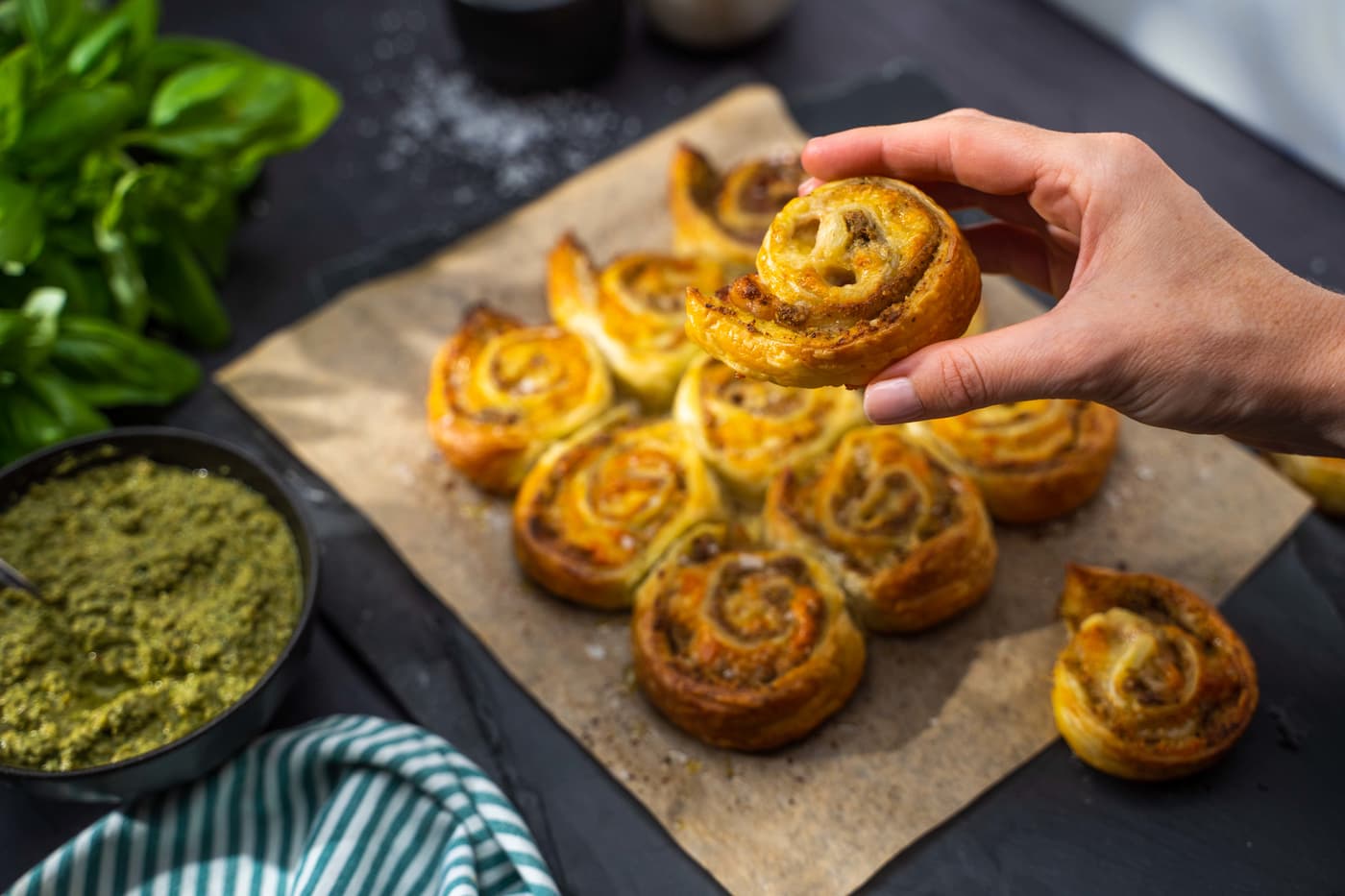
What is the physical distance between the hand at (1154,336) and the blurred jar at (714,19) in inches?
98.5

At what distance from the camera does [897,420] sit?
220 centimetres

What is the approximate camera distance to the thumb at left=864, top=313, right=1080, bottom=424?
211 centimetres

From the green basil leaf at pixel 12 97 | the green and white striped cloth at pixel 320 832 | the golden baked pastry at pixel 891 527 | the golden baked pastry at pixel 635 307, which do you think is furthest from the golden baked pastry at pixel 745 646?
the green basil leaf at pixel 12 97

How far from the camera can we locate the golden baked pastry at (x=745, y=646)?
2.75 m

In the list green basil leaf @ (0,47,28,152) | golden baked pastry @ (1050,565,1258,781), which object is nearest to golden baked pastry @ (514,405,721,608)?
golden baked pastry @ (1050,565,1258,781)

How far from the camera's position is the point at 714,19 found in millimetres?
4648

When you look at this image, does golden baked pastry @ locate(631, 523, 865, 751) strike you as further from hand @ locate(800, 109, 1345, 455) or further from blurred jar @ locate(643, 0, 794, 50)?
blurred jar @ locate(643, 0, 794, 50)

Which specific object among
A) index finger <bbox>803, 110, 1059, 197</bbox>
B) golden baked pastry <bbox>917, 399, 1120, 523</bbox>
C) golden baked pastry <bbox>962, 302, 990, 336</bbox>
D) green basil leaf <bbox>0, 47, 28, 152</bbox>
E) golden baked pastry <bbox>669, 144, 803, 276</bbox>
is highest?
index finger <bbox>803, 110, 1059, 197</bbox>

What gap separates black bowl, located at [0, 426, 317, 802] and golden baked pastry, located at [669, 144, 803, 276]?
1571mm

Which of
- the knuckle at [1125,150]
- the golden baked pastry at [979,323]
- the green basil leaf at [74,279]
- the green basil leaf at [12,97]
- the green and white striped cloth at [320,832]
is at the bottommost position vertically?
the green and white striped cloth at [320,832]

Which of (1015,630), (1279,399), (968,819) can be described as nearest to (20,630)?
(968,819)

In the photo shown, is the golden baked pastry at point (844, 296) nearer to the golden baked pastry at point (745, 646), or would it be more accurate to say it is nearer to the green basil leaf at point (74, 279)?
the golden baked pastry at point (745, 646)

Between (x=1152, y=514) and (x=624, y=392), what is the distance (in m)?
1.61

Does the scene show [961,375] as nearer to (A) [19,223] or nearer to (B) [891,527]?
(B) [891,527]
